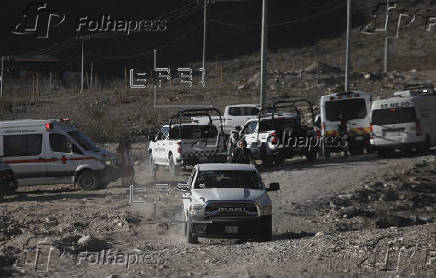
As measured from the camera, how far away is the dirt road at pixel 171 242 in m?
10.8

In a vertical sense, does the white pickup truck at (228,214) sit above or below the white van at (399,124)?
below

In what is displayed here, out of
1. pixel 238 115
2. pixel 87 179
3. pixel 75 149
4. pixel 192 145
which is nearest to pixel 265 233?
pixel 87 179

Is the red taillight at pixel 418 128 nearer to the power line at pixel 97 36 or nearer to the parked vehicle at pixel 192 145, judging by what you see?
the parked vehicle at pixel 192 145

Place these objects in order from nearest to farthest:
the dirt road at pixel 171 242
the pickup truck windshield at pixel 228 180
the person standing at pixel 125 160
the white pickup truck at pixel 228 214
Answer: the dirt road at pixel 171 242
the white pickup truck at pixel 228 214
the pickup truck windshield at pixel 228 180
the person standing at pixel 125 160

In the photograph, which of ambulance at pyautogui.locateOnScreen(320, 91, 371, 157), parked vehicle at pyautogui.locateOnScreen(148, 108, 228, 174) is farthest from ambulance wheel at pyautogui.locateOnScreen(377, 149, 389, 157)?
parked vehicle at pyautogui.locateOnScreen(148, 108, 228, 174)

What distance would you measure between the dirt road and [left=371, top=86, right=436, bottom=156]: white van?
197 inches

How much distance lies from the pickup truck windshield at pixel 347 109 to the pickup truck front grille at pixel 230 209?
15659 millimetres

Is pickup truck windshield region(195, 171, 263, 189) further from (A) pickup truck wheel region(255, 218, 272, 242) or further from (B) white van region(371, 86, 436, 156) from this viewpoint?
(B) white van region(371, 86, 436, 156)

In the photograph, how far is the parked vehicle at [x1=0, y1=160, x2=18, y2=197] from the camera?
21.3m

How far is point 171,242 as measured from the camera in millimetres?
14344

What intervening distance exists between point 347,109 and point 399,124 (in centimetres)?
212

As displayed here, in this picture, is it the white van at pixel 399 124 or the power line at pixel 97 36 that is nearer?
the white van at pixel 399 124

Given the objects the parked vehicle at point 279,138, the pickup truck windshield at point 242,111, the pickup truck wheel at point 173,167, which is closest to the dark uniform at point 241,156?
the pickup truck wheel at point 173,167

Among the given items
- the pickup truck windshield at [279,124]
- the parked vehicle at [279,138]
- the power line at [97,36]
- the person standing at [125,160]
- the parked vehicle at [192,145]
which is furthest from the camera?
the power line at [97,36]
